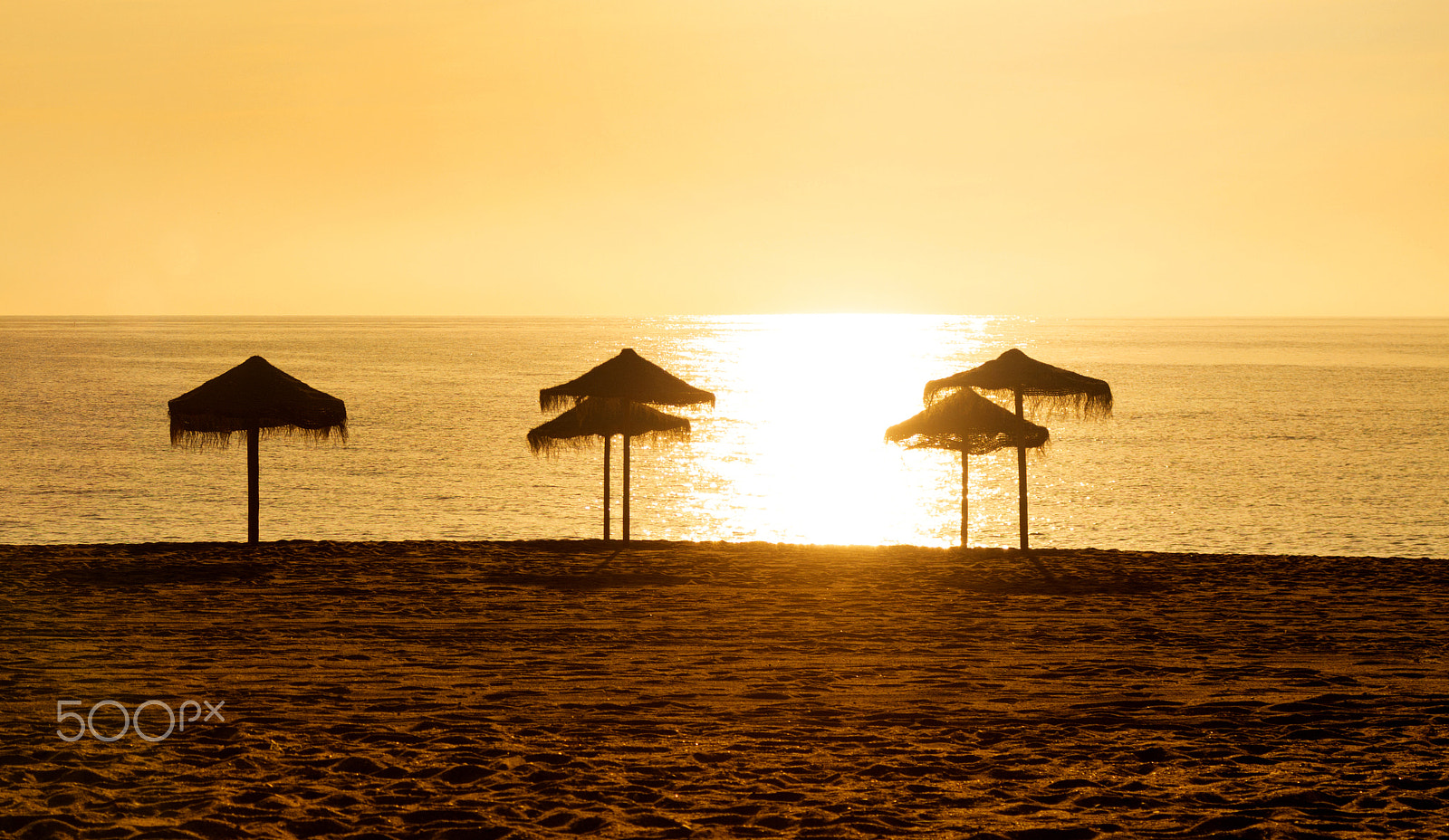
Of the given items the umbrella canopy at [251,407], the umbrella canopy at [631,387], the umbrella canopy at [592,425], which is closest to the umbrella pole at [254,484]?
the umbrella canopy at [251,407]

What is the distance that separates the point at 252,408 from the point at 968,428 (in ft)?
31.6

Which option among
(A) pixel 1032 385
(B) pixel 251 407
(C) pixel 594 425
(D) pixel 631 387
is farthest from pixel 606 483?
(A) pixel 1032 385

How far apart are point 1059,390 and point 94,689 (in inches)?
491

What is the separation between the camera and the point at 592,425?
658 inches

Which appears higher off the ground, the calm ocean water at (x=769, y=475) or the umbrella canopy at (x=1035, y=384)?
the umbrella canopy at (x=1035, y=384)

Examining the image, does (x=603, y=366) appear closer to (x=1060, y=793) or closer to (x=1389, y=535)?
(x=1060, y=793)

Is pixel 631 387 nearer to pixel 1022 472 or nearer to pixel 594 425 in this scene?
pixel 594 425

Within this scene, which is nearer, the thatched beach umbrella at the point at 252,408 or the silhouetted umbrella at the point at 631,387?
the thatched beach umbrella at the point at 252,408

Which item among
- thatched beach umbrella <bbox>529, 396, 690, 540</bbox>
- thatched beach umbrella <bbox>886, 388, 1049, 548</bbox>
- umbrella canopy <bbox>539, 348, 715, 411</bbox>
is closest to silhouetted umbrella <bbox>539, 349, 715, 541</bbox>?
umbrella canopy <bbox>539, 348, 715, 411</bbox>

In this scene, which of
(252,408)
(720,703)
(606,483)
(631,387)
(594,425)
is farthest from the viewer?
(606,483)

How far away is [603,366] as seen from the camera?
16.0m

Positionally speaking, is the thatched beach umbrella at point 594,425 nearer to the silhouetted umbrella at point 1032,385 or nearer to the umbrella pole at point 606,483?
the umbrella pole at point 606,483

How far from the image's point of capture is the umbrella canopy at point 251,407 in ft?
50.3

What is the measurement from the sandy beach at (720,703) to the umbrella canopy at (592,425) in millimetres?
3482
